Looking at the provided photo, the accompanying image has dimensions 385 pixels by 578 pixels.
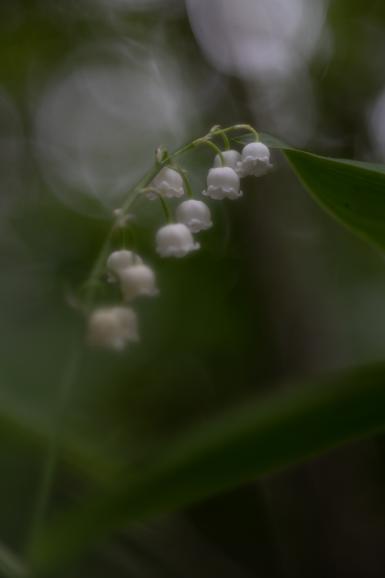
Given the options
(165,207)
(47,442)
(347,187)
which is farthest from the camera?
(47,442)

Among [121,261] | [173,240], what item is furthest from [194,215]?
[121,261]

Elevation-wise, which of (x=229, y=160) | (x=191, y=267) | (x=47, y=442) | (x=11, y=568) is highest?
(x=229, y=160)

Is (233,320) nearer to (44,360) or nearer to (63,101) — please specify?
(44,360)

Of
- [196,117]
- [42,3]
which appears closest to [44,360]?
[196,117]

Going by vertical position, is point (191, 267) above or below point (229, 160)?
below

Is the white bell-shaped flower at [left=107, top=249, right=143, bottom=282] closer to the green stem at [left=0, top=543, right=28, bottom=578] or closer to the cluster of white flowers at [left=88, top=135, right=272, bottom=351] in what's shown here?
the cluster of white flowers at [left=88, top=135, right=272, bottom=351]

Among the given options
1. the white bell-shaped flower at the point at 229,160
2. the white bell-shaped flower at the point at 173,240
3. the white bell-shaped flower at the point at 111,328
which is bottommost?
the white bell-shaped flower at the point at 111,328

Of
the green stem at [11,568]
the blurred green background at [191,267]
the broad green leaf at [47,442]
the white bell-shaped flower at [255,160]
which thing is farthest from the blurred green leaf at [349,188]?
the broad green leaf at [47,442]

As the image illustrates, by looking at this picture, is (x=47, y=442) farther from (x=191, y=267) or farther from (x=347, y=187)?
(x=191, y=267)

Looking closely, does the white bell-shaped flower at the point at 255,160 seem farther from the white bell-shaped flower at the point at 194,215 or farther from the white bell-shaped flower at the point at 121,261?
the white bell-shaped flower at the point at 121,261
